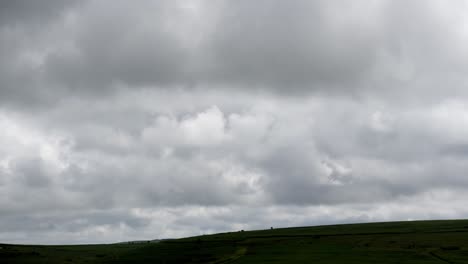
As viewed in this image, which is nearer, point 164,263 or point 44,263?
point 164,263

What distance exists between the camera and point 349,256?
16912 centimetres

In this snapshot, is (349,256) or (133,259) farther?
(133,259)

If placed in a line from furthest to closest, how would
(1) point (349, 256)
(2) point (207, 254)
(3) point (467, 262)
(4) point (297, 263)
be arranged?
(2) point (207, 254)
(1) point (349, 256)
(4) point (297, 263)
(3) point (467, 262)

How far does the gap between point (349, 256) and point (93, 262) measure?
305ft

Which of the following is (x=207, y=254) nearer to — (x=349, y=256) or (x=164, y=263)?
(x=164, y=263)

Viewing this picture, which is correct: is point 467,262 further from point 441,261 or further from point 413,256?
point 413,256

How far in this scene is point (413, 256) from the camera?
16150cm

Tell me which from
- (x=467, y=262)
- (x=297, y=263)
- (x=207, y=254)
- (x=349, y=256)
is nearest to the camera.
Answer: (x=467, y=262)

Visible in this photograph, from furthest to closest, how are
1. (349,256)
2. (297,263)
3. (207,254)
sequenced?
(207,254), (349,256), (297,263)

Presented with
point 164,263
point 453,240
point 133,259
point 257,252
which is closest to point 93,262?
point 133,259

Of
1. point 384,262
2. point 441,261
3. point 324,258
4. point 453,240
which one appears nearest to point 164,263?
point 324,258

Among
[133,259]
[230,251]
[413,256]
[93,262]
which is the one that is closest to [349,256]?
[413,256]

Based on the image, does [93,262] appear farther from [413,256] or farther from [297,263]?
[413,256]

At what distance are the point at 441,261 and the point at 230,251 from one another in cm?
7711
